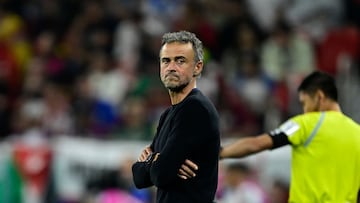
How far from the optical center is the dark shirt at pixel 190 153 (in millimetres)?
6305

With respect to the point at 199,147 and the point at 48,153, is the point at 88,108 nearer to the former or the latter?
the point at 48,153

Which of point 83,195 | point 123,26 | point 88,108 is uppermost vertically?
point 123,26

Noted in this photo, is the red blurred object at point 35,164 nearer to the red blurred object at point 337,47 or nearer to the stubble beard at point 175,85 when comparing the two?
the red blurred object at point 337,47

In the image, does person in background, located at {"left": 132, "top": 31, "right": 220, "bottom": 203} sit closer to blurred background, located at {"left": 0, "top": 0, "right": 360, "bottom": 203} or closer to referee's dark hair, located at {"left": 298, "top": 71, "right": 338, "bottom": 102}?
referee's dark hair, located at {"left": 298, "top": 71, "right": 338, "bottom": 102}

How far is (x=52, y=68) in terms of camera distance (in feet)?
49.3

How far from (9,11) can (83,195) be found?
486cm

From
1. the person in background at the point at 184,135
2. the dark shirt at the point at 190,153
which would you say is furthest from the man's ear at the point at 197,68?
the dark shirt at the point at 190,153

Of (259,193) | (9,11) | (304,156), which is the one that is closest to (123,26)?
(9,11)

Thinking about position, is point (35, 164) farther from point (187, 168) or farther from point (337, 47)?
point (187, 168)

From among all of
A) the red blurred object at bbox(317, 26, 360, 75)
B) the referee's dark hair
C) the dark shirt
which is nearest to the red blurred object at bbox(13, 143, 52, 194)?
the red blurred object at bbox(317, 26, 360, 75)

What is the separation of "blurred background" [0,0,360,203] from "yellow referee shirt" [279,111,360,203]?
3.08 metres

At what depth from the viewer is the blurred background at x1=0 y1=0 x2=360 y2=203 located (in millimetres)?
12336

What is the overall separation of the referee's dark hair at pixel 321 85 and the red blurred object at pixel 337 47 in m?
5.37

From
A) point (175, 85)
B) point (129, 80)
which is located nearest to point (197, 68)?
point (175, 85)
